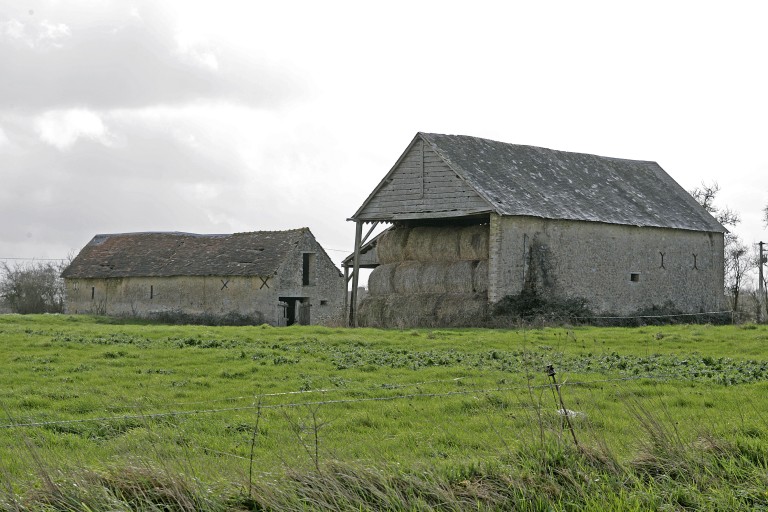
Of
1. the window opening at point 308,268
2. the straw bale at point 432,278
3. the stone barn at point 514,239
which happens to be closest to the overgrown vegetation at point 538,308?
the stone barn at point 514,239

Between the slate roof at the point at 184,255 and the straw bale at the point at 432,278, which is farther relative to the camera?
the slate roof at the point at 184,255

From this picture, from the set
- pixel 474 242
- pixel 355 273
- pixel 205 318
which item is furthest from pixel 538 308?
pixel 205 318

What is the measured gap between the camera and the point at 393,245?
120ft

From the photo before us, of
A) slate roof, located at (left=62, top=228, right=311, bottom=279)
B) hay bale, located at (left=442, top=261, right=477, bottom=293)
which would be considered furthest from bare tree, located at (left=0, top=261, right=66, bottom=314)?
hay bale, located at (left=442, top=261, right=477, bottom=293)

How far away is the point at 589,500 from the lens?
7898 millimetres

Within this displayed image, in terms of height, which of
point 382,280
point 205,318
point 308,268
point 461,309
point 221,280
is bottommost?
point 205,318

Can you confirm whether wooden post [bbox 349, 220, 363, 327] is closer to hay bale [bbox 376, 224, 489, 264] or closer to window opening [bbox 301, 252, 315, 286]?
hay bale [bbox 376, 224, 489, 264]

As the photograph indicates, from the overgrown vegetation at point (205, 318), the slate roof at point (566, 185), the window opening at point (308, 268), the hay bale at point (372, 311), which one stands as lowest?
the overgrown vegetation at point (205, 318)

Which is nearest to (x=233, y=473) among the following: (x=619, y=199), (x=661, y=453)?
(x=661, y=453)

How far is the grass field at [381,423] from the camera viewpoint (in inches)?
303

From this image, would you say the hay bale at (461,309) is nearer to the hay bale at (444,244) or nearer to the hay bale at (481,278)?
the hay bale at (481,278)

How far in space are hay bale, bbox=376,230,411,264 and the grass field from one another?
12.6 meters

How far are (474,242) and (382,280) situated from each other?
4.18 metres

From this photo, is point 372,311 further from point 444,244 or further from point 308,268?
point 308,268
